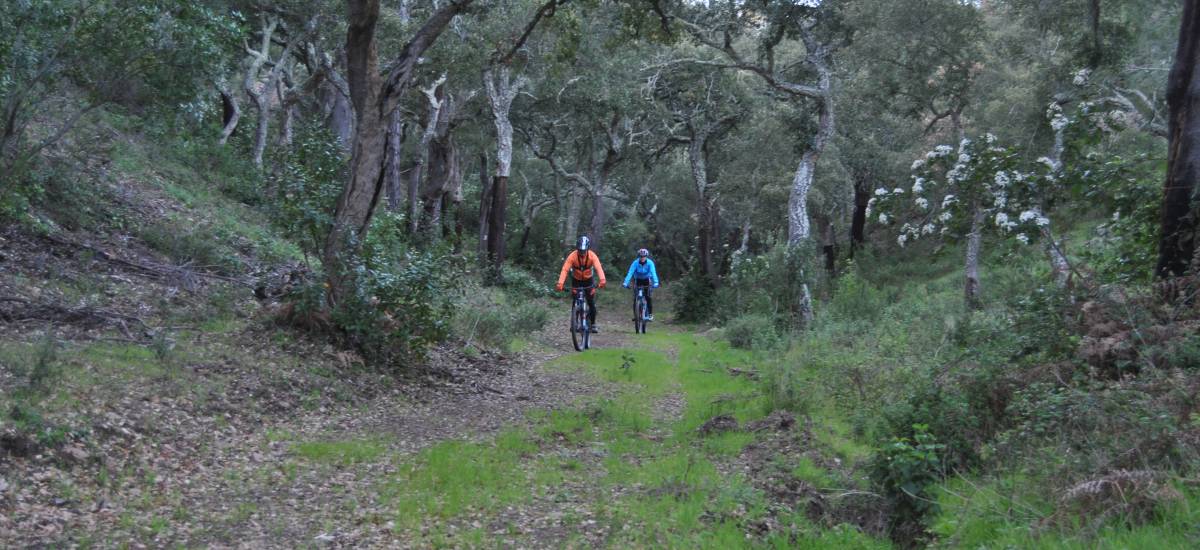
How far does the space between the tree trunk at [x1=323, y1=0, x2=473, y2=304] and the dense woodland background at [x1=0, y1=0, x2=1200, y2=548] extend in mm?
38

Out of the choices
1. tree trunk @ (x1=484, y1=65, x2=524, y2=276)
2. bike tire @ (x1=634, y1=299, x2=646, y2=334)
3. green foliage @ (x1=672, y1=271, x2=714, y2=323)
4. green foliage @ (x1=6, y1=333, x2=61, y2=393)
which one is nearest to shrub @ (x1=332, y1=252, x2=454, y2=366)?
green foliage @ (x1=6, y1=333, x2=61, y2=393)

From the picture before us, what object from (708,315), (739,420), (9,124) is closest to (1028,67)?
(708,315)

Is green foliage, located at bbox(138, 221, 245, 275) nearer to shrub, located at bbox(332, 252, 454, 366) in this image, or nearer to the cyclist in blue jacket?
shrub, located at bbox(332, 252, 454, 366)

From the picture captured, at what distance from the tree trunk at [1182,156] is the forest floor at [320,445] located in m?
3.32

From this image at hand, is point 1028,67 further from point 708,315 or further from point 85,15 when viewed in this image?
point 85,15

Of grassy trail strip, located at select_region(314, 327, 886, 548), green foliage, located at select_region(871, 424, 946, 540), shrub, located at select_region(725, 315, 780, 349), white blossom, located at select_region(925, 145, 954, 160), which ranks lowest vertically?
grassy trail strip, located at select_region(314, 327, 886, 548)

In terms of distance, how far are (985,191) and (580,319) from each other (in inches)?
305

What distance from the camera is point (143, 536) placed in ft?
17.9

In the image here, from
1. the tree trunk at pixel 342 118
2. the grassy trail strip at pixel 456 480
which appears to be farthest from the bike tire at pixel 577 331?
the tree trunk at pixel 342 118

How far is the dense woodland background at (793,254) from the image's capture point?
5770 millimetres

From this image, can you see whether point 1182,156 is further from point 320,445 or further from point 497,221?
point 497,221

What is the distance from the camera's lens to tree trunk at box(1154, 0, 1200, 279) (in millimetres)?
7957

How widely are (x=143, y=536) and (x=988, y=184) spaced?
8459 mm

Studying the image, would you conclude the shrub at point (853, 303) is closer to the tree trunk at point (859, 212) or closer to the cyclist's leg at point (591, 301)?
the cyclist's leg at point (591, 301)
